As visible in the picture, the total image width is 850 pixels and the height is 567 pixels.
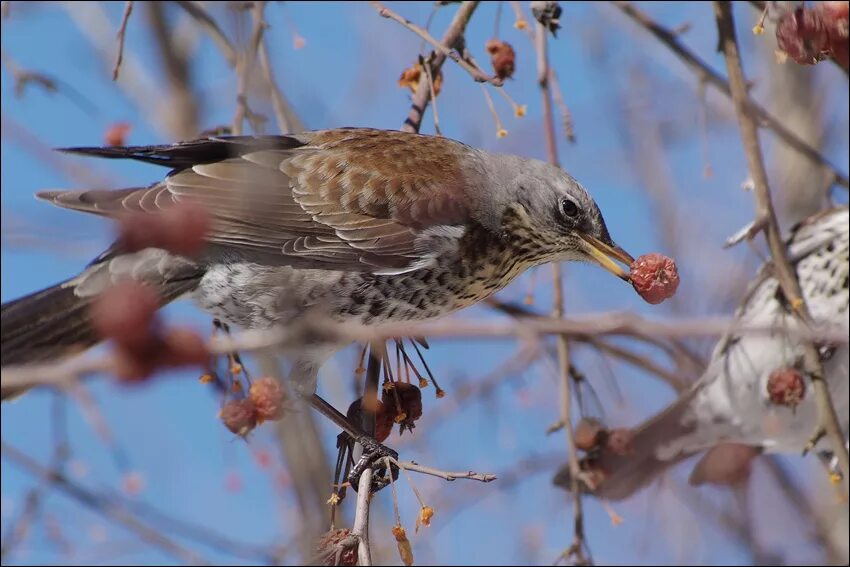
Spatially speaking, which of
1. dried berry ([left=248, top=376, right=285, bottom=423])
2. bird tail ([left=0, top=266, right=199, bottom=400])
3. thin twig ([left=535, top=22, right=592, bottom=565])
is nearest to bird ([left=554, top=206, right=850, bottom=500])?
thin twig ([left=535, top=22, right=592, bottom=565])

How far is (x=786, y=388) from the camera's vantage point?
3.65 meters

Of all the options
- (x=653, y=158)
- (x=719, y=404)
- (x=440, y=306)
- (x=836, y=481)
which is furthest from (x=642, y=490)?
(x=653, y=158)

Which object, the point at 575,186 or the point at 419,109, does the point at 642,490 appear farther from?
the point at 419,109

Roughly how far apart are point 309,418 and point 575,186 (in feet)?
5.50

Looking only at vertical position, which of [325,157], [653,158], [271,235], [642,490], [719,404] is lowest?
[642,490]

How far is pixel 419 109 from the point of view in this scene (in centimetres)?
346

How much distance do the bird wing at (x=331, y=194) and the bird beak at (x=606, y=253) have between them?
1.28 ft

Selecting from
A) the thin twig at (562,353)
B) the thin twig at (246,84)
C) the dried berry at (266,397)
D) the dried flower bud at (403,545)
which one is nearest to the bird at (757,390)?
the thin twig at (562,353)

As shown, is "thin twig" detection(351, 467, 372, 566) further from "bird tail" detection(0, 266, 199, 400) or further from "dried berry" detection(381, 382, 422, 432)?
"bird tail" detection(0, 266, 199, 400)

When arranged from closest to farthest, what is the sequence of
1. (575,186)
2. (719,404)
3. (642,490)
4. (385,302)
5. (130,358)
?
(130,358), (385,302), (575,186), (642,490), (719,404)

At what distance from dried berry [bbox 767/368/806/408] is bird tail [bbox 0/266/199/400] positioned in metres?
2.21

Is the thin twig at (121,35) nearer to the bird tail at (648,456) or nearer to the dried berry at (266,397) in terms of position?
the dried berry at (266,397)

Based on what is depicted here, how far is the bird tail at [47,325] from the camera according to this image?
283cm

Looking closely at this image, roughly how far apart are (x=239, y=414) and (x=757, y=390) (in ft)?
8.19
